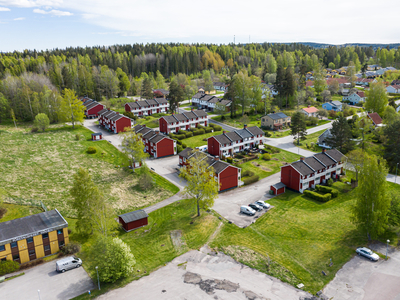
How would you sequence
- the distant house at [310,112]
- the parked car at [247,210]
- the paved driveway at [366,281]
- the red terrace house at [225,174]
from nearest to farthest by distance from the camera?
the paved driveway at [366,281]
the parked car at [247,210]
the red terrace house at [225,174]
the distant house at [310,112]

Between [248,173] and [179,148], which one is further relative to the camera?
[179,148]

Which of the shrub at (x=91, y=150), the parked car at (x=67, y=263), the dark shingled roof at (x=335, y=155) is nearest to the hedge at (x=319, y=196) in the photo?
the dark shingled roof at (x=335, y=155)

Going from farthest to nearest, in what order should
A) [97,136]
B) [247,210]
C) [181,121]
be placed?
[181,121], [97,136], [247,210]

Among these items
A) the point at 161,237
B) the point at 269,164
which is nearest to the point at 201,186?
the point at 161,237

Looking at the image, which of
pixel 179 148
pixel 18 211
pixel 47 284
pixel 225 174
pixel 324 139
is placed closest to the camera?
pixel 47 284

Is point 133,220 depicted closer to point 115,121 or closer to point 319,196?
point 319,196

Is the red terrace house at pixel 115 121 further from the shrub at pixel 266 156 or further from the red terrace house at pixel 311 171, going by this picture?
the red terrace house at pixel 311 171
